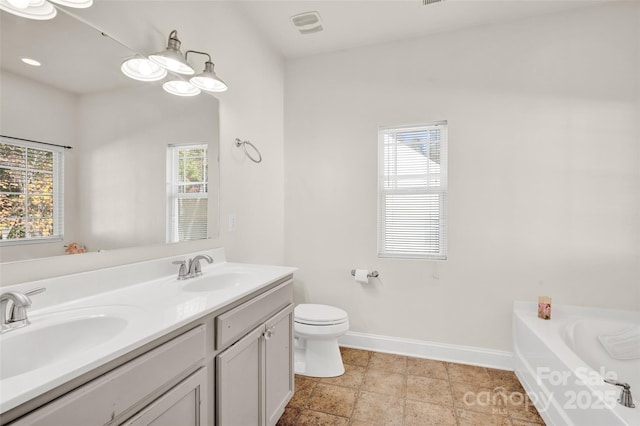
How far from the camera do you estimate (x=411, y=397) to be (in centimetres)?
198

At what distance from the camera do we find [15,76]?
996 mm

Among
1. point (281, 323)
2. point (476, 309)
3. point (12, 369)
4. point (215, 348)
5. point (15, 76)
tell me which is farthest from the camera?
point (476, 309)

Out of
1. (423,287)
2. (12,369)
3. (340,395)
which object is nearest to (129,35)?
(12,369)

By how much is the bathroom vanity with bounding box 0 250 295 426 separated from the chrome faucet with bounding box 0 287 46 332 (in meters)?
0.03

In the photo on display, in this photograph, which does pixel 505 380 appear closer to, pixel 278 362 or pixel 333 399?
pixel 333 399

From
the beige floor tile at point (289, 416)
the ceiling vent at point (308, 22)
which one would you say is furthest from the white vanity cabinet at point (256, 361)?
the ceiling vent at point (308, 22)

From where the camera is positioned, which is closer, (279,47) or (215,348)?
(215,348)

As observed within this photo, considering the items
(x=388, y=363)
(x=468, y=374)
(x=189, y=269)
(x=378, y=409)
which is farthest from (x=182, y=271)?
(x=468, y=374)

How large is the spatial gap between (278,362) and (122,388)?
3.18 ft

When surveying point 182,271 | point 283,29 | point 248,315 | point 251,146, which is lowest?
point 248,315

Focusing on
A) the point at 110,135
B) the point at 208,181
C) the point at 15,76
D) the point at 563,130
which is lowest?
the point at 208,181

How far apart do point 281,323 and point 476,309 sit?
1697mm

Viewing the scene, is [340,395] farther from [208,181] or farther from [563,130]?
[563,130]

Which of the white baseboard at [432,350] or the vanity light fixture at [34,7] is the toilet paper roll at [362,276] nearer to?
the white baseboard at [432,350]
